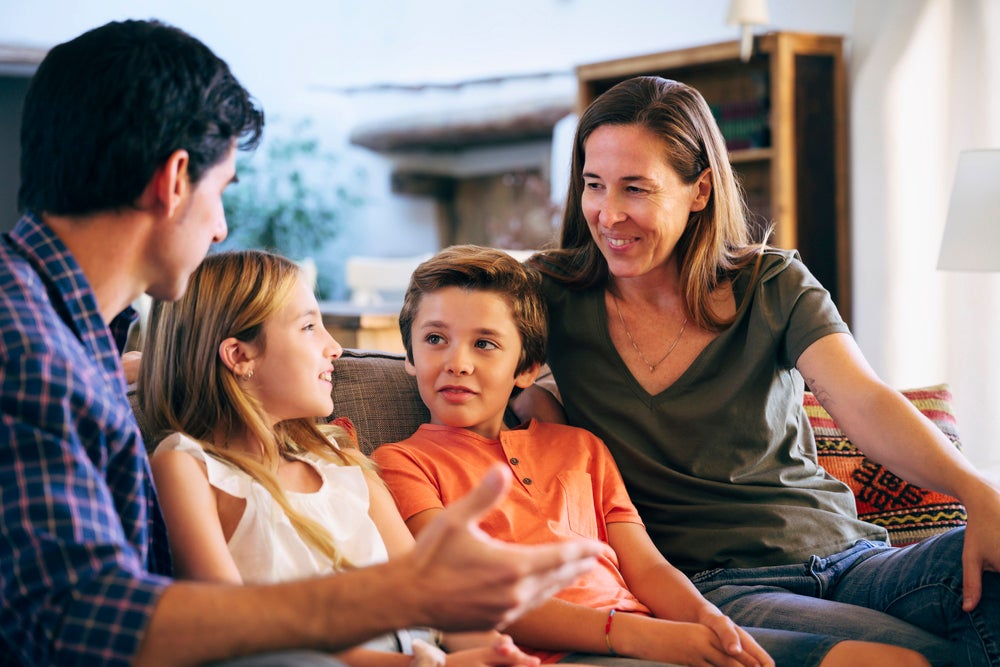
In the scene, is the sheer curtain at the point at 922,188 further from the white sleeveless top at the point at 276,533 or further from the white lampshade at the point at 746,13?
the white sleeveless top at the point at 276,533

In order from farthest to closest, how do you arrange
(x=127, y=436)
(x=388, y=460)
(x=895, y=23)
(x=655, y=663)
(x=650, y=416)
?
1. (x=895, y=23)
2. (x=650, y=416)
3. (x=388, y=460)
4. (x=655, y=663)
5. (x=127, y=436)

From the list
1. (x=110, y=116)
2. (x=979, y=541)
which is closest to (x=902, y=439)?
(x=979, y=541)

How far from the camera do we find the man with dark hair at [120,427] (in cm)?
89

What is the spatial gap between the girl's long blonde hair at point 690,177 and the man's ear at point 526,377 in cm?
21

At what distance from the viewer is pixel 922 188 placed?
4160 mm

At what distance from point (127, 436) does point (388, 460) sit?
61cm

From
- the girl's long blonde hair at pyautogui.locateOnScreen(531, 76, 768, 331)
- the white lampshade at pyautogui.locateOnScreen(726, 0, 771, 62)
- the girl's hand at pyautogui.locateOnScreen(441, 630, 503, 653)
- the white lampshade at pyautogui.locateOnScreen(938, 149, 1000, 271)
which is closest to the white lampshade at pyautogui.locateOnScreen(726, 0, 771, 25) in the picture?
the white lampshade at pyautogui.locateOnScreen(726, 0, 771, 62)

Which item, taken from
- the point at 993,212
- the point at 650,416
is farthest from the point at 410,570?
the point at 993,212

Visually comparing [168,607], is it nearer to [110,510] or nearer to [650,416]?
[110,510]

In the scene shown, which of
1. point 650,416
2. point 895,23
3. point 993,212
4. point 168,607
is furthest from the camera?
point 895,23

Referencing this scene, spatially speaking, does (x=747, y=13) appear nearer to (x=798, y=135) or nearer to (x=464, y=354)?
(x=798, y=135)

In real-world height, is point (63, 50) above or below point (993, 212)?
above

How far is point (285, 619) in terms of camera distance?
91 centimetres

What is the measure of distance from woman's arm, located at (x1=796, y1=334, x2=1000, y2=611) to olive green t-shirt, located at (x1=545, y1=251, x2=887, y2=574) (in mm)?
49
